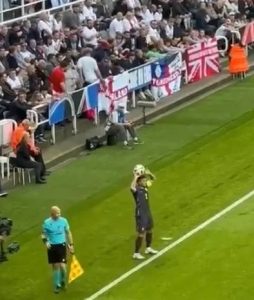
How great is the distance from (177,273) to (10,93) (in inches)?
371

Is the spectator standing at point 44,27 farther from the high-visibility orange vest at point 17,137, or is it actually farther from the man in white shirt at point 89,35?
the high-visibility orange vest at point 17,137

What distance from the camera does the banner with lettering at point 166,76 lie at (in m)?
38.6

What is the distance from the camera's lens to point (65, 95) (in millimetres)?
34250

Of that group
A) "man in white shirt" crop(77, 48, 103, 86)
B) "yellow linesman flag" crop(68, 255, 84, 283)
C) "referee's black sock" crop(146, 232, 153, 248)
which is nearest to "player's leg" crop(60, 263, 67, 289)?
"yellow linesman flag" crop(68, 255, 84, 283)

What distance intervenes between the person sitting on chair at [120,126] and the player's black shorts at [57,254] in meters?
10.3

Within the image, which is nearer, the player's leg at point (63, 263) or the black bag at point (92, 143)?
the player's leg at point (63, 263)

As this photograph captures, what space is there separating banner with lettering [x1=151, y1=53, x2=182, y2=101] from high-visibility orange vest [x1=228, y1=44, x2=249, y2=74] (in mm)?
2914

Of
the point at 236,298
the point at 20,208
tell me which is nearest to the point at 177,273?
the point at 236,298

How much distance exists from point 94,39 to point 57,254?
16.1 metres

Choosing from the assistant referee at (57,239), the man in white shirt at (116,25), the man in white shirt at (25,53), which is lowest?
the man in white shirt at (116,25)

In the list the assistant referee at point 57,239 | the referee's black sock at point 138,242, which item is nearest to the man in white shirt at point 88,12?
the referee's black sock at point 138,242

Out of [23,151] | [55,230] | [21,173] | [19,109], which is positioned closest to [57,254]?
[55,230]

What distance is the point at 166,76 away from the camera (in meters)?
39.0

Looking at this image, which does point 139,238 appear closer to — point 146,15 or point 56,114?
point 56,114
